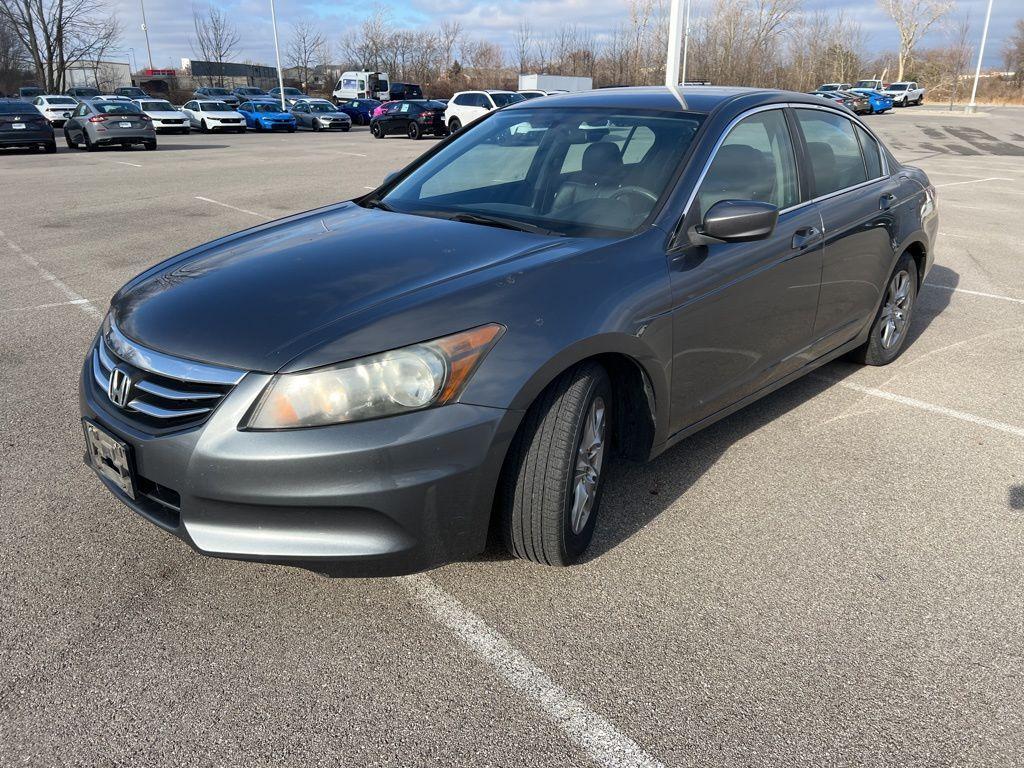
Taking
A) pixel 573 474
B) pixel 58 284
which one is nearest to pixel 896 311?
pixel 573 474

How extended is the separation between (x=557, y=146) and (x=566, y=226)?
724 mm

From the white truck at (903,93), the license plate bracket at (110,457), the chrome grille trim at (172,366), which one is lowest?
the white truck at (903,93)

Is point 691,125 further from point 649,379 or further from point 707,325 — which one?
point 649,379

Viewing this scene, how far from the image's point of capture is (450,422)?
2.47 meters

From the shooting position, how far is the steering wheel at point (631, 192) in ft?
11.1

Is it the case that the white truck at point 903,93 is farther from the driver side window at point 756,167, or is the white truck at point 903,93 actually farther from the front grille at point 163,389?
the front grille at point 163,389

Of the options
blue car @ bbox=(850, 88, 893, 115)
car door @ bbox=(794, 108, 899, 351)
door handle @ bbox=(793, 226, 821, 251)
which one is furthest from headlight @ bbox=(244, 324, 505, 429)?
blue car @ bbox=(850, 88, 893, 115)

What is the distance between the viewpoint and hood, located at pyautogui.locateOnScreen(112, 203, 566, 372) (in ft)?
8.50

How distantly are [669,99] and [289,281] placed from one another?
6.72 ft

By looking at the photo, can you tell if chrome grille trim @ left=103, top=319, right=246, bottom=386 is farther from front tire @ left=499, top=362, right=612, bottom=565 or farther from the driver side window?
the driver side window

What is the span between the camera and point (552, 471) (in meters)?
2.73

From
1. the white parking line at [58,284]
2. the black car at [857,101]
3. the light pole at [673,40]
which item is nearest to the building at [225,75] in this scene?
the black car at [857,101]

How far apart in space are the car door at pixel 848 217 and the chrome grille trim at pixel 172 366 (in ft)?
9.54

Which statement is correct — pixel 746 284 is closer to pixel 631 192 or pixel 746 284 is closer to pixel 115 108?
pixel 631 192
